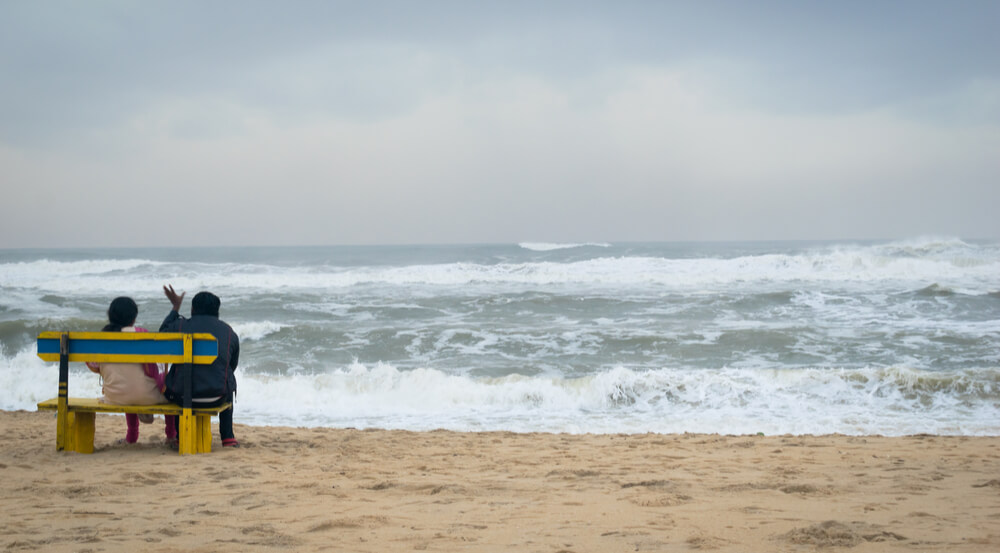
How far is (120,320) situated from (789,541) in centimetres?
510

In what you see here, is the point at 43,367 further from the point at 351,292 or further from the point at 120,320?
the point at 351,292

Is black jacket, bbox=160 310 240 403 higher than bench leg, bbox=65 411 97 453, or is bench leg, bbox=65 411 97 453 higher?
black jacket, bbox=160 310 240 403

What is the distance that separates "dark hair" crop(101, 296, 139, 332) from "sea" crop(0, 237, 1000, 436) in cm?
302

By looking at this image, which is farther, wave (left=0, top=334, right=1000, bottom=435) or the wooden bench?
wave (left=0, top=334, right=1000, bottom=435)

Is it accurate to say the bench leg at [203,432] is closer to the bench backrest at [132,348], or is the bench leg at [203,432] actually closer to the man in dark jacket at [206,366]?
the man in dark jacket at [206,366]

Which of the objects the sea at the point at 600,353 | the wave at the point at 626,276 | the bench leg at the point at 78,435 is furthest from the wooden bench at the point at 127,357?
the wave at the point at 626,276

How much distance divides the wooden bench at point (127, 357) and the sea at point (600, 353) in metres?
2.83

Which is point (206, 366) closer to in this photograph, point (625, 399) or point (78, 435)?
point (78, 435)

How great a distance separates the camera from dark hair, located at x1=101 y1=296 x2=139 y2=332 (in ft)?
17.6

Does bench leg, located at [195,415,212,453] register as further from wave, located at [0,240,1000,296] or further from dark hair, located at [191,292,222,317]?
wave, located at [0,240,1000,296]

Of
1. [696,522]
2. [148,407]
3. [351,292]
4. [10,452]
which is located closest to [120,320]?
[148,407]

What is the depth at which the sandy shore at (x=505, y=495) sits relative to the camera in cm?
329

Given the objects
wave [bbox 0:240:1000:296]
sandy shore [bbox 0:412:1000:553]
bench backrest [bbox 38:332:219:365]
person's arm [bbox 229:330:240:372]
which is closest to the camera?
sandy shore [bbox 0:412:1000:553]

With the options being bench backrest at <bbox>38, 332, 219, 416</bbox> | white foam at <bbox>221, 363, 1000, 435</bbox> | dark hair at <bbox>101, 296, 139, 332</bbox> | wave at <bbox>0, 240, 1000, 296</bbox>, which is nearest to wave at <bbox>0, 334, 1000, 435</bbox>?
white foam at <bbox>221, 363, 1000, 435</bbox>
